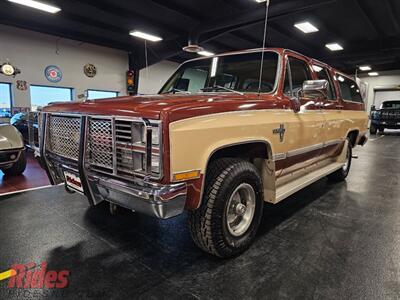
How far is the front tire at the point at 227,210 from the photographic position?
1977 mm

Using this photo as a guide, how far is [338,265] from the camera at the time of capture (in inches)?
83.2

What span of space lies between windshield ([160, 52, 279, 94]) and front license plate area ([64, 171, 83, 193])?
4.78ft

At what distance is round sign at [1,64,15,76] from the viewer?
8.83 m

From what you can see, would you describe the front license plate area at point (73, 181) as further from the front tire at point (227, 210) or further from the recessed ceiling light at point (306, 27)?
the recessed ceiling light at point (306, 27)

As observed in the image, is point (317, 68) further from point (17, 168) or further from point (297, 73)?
point (17, 168)

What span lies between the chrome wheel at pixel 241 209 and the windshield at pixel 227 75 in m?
1.02

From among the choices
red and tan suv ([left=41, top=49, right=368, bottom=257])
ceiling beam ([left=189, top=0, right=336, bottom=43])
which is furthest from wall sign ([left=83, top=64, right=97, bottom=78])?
red and tan suv ([left=41, top=49, right=368, bottom=257])

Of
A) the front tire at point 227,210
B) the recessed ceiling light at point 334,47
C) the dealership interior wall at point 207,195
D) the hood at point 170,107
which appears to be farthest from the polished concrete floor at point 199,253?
the recessed ceiling light at point 334,47

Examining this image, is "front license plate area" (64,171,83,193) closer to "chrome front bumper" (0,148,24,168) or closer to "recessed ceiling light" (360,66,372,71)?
"chrome front bumper" (0,148,24,168)

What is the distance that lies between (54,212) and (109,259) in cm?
141

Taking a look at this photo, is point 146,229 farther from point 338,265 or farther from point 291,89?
point 291,89

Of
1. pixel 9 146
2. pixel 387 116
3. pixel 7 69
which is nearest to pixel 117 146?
pixel 9 146

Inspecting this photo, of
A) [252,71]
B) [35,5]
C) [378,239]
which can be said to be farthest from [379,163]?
[35,5]

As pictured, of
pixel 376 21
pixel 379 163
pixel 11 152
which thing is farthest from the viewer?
pixel 376 21
